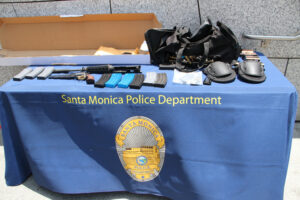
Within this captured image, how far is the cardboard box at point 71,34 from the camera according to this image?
146 centimetres

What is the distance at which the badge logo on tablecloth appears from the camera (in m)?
A: 1.02

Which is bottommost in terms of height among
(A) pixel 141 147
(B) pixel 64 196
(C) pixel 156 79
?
(B) pixel 64 196

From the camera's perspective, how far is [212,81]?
40.9 inches

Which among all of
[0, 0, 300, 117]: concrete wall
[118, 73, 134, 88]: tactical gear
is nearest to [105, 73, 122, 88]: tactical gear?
[118, 73, 134, 88]: tactical gear

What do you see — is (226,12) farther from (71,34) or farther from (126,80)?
(71,34)

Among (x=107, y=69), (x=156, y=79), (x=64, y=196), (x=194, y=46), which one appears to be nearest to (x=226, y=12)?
(x=194, y=46)

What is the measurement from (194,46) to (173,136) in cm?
52

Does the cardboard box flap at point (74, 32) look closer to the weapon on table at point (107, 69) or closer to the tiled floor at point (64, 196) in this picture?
the weapon on table at point (107, 69)

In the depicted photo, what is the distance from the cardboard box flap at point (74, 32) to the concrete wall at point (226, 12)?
89 mm

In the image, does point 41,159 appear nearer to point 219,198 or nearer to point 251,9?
point 219,198

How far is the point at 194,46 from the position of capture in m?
1.18

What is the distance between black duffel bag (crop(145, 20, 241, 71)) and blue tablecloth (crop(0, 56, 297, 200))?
0.15 metres

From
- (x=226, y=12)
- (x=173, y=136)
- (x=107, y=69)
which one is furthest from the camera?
(x=226, y=12)

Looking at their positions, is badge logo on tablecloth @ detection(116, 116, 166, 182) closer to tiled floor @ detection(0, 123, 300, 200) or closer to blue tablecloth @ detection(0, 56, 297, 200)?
blue tablecloth @ detection(0, 56, 297, 200)
